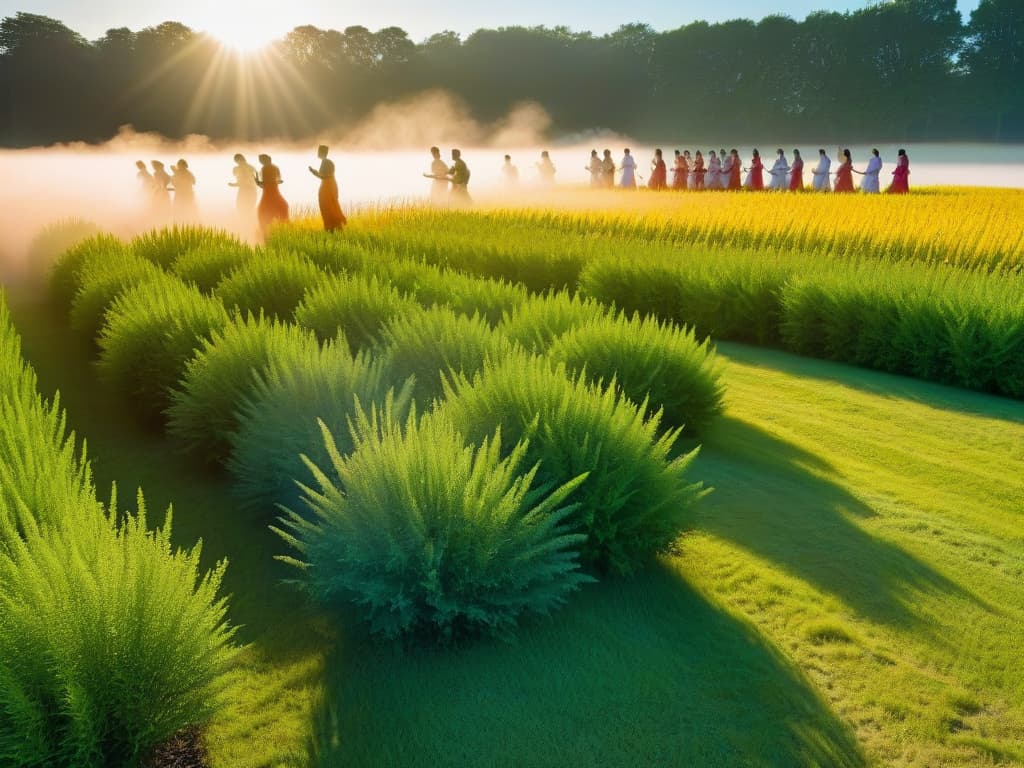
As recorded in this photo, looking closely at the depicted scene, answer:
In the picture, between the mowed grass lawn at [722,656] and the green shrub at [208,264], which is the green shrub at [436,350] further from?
the green shrub at [208,264]

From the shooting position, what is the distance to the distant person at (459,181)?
70.8 feet

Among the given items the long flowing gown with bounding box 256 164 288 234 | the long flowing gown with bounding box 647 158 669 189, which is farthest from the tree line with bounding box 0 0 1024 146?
the long flowing gown with bounding box 256 164 288 234

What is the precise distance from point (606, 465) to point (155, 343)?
15.5ft

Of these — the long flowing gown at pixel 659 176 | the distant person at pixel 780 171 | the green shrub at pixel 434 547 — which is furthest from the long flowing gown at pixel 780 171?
the green shrub at pixel 434 547

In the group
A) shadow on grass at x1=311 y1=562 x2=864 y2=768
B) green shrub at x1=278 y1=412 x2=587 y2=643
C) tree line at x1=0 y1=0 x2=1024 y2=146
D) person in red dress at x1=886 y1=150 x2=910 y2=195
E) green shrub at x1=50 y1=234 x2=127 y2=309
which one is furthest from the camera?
tree line at x1=0 y1=0 x2=1024 y2=146

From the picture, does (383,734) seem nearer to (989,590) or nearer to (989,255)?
(989,590)

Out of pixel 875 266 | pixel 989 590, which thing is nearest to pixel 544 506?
pixel 989 590

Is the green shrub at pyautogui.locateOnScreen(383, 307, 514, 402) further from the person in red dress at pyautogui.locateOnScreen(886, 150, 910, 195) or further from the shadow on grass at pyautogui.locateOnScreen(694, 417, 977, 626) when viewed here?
the person in red dress at pyautogui.locateOnScreen(886, 150, 910, 195)

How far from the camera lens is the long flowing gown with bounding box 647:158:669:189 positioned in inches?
1394

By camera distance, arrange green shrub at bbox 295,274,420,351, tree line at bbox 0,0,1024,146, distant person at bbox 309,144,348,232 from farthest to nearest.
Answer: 1. tree line at bbox 0,0,1024,146
2. distant person at bbox 309,144,348,232
3. green shrub at bbox 295,274,420,351

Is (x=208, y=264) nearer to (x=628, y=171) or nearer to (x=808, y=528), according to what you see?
(x=808, y=528)

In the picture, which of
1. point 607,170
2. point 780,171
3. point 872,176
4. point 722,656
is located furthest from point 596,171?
point 722,656

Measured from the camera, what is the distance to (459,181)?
21.8 metres

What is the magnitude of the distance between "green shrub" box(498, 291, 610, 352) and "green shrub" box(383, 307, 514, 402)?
485 millimetres
